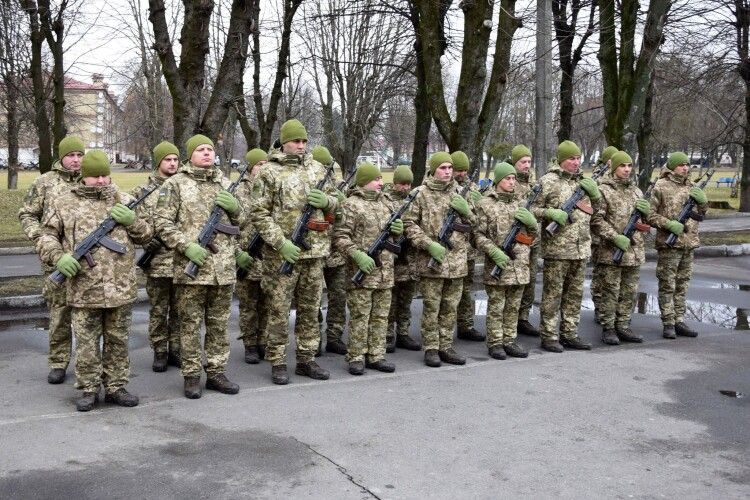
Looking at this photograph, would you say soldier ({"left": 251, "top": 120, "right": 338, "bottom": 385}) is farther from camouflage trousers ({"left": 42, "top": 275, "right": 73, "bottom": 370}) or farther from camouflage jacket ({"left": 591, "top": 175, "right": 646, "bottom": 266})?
camouflage jacket ({"left": 591, "top": 175, "right": 646, "bottom": 266})

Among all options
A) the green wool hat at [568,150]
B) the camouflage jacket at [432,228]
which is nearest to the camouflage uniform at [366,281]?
the camouflage jacket at [432,228]

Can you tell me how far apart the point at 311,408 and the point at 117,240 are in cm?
190

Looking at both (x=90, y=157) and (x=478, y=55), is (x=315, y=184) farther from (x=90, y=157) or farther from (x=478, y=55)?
(x=478, y=55)

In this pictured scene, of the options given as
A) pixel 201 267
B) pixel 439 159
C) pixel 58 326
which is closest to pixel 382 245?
pixel 439 159

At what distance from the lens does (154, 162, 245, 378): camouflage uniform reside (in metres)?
6.50

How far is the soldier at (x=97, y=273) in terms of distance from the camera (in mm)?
6051

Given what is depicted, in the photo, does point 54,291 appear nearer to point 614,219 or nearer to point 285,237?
point 285,237

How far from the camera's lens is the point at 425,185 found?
26.1 feet

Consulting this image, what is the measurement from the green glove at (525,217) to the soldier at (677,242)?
183cm

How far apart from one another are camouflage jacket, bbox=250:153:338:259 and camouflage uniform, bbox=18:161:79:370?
152 centimetres

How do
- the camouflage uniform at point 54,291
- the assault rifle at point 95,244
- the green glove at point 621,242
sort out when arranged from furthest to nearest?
the green glove at point 621,242 < the camouflage uniform at point 54,291 < the assault rifle at point 95,244

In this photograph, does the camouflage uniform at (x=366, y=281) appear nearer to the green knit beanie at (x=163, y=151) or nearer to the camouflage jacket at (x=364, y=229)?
the camouflage jacket at (x=364, y=229)

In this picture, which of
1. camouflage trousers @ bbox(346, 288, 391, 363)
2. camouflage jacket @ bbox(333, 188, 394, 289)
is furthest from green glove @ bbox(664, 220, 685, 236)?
camouflage trousers @ bbox(346, 288, 391, 363)

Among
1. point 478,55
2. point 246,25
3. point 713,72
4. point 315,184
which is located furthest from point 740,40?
point 315,184
